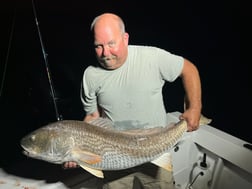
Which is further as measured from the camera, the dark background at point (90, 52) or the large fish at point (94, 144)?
the dark background at point (90, 52)

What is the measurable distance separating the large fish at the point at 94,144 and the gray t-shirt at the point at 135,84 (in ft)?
0.49

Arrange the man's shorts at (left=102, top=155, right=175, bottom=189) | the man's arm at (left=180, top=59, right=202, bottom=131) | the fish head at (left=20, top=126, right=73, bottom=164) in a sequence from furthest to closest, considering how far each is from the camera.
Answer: the man's shorts at (left=102, top=155, right=175, bottom=189)
the man's arm at (left=180, top=59, right=202, bottom=131)
the fish head at (left=20, top=126, right=73, bottom=164)

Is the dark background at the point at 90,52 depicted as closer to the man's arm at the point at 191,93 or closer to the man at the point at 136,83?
the man at the point at 136,83

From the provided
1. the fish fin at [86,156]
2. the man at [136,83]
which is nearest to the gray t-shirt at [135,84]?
the man at [136,83]

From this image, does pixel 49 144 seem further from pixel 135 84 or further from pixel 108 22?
pixel 108 22

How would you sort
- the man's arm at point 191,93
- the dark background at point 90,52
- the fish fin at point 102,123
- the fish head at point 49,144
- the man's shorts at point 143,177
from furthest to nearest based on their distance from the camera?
the dark background at point 90,52
the man's shorts at point 143,177
the man's arm at point 191,93
the fish fin at point 102,123
the fish head at point 49,144

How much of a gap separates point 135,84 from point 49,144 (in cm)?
61

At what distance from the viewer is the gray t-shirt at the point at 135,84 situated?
1.49 meters

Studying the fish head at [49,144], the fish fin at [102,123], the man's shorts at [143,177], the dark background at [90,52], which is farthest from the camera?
the dark background at [90,52]

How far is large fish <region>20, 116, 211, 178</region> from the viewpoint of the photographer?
131 cm

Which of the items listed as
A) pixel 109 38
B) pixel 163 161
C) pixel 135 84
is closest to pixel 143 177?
pixel 163 161

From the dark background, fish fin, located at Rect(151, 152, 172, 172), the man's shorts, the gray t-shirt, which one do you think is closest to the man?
the gray t-shirt

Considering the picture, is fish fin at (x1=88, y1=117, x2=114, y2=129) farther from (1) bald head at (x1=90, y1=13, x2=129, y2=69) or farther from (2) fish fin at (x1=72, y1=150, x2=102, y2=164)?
(1) bald head at (x1=90, y1=13, x2=129, y2=69)

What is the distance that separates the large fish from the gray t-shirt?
0.49ft
